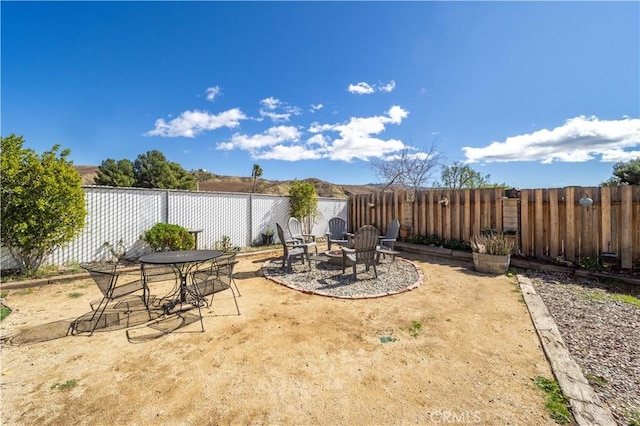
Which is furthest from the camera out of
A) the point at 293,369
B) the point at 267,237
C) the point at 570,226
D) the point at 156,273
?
the point at 267,237

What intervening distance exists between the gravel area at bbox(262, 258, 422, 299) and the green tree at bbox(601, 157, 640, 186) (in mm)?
16331

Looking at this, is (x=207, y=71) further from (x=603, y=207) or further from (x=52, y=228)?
(x=603, y=207)

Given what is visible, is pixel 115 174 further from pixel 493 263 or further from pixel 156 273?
→ pixel 493 263

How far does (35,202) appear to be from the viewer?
4.37 meters

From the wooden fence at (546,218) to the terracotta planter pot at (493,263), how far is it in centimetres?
117

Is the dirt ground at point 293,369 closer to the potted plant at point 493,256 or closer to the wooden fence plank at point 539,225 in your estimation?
the potted plant at point 493,256

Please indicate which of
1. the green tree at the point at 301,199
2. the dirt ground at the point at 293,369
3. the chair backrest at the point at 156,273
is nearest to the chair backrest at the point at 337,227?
the green tree at the point at 301,199

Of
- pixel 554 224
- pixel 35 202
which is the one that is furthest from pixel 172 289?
pixel 554 224

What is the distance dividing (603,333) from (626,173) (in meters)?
17.9

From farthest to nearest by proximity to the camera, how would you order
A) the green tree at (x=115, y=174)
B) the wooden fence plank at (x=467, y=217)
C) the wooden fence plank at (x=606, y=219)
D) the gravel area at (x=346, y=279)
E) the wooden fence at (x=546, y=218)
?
the green tree at (x=115, y=174)
the wooden fence plank at (x=467, y=217)
the wooden fence plank at (x=606, y=219)
the wooden fence at (x=546, y=218)
the gravel area at (x=346, y=279)

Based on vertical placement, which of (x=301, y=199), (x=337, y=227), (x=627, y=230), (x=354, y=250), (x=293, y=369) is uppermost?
(x=301, y=199)

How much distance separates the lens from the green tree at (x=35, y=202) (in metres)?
4.32

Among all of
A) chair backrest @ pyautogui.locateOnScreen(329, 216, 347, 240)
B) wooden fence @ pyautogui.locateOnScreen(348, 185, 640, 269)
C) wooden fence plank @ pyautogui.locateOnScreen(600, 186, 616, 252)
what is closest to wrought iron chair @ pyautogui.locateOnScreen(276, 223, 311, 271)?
chair backrest @ pyautogui.locateOnScreen(329, 216, 347, 240)

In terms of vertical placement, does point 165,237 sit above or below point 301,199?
below
